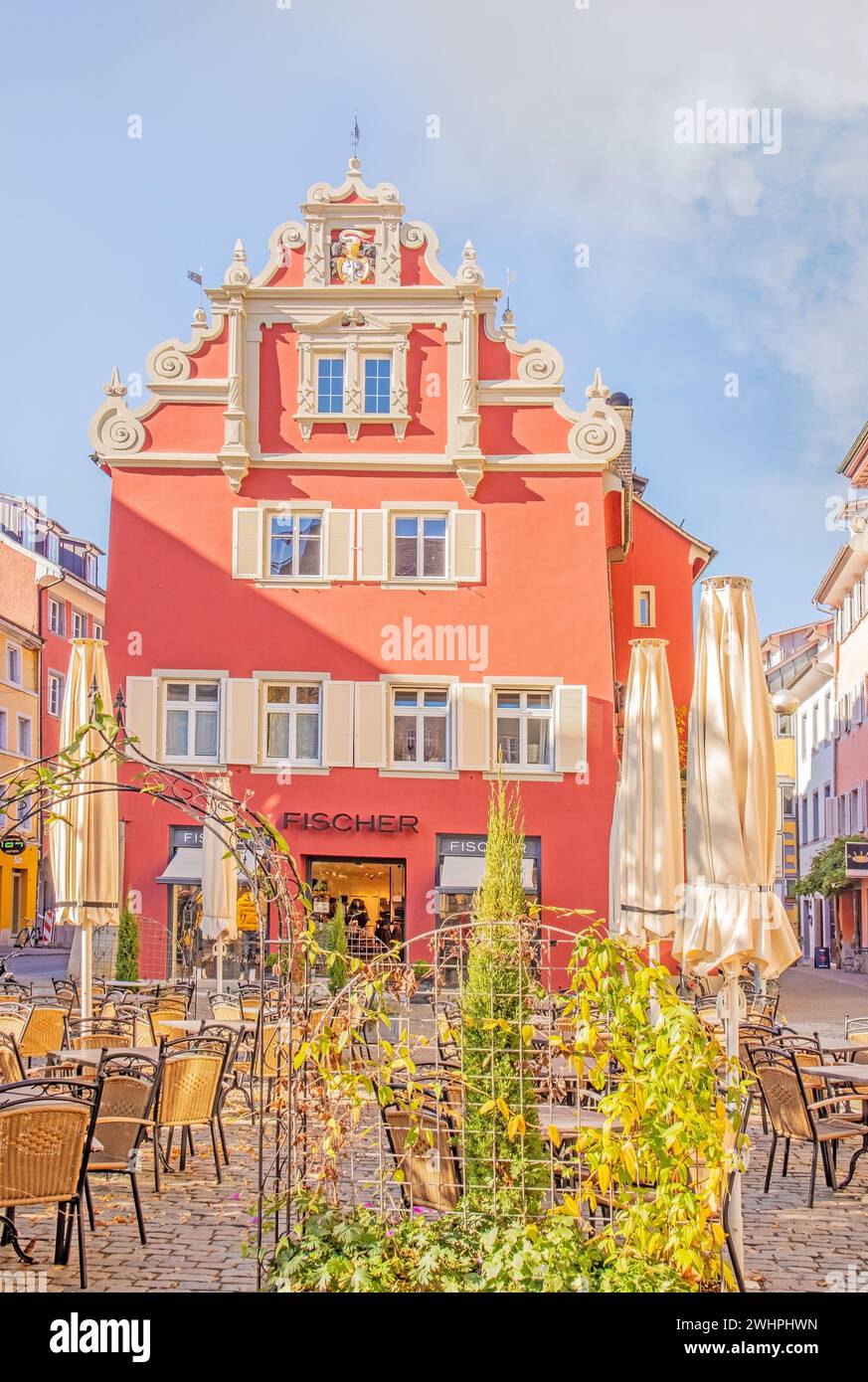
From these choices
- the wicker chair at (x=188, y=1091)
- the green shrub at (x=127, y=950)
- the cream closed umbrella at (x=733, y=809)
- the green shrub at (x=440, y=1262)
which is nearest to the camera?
the green shrub at (x=440, y=1262)

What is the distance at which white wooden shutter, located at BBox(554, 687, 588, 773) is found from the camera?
24156 mm

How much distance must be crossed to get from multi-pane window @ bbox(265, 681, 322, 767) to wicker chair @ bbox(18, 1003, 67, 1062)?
44.0 feet

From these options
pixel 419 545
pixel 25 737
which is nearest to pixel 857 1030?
pixel 419 545

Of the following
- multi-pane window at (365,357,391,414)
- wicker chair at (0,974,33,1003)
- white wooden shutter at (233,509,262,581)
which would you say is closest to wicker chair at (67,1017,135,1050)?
wicker chair at (0,974,33,1003)

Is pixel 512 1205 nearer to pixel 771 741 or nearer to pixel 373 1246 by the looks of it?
pixel 373 1246

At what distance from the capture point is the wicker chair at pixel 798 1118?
28.1 feet

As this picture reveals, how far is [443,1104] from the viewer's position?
6.45 metres

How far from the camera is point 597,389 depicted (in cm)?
2536

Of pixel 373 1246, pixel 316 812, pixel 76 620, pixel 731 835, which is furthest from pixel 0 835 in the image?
pixel 76 620

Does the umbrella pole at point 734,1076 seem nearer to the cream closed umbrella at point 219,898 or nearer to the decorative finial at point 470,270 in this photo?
the cream closed umbrella at point 219,898

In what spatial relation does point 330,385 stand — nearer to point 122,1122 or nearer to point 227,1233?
point 122,1122

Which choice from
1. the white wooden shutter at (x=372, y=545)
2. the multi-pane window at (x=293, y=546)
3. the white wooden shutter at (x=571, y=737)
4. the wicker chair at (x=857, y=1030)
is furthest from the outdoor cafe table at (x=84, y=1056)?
the multi-pane window at (x=293, y=546)

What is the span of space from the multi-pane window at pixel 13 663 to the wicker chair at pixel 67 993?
101ft

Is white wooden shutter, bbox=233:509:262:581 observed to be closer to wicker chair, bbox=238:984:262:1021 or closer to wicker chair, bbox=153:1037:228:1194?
wicker chair, bbox=238:984:262:1021
